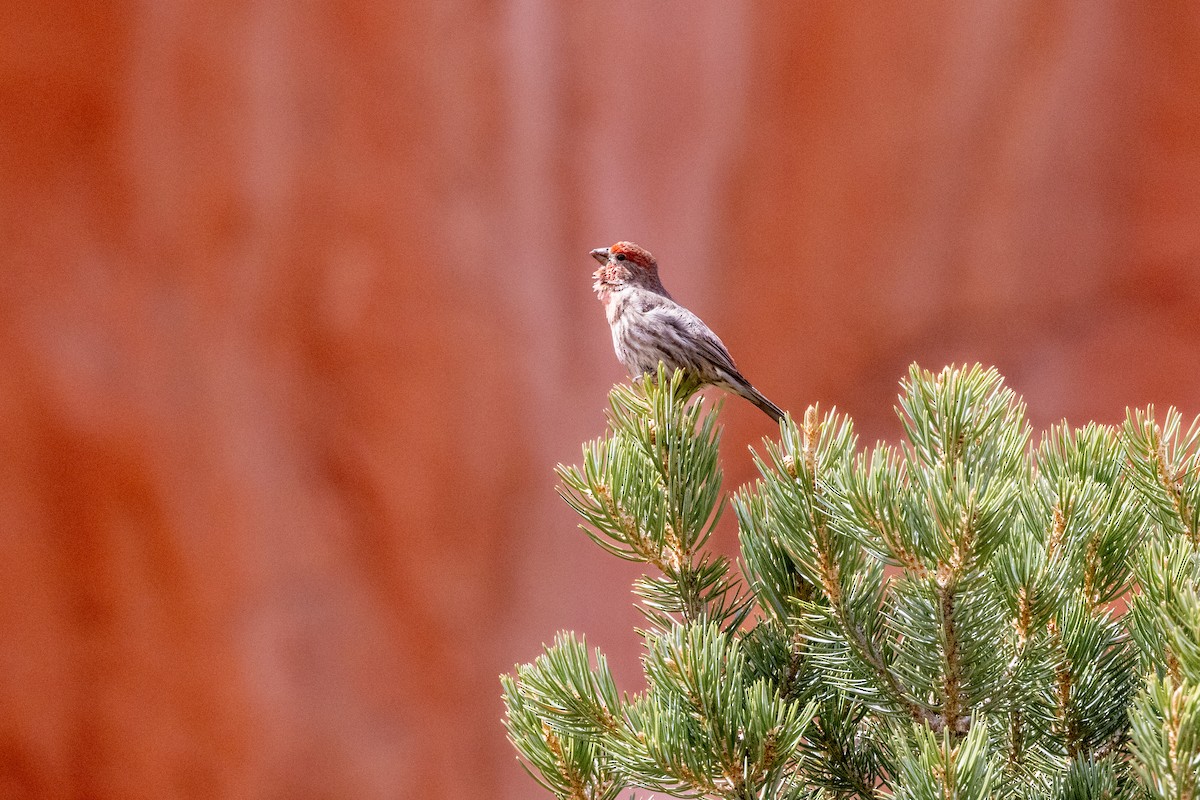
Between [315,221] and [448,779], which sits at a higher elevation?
[315,221]

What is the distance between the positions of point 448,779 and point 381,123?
2.89 meters

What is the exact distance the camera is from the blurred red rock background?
4.44 metres

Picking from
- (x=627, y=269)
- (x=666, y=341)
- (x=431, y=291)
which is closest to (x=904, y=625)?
(x=666, y=341)

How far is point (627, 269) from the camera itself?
9.90 feet

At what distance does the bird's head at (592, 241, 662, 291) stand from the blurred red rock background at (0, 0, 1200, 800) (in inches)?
76.0

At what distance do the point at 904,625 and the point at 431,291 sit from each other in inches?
158

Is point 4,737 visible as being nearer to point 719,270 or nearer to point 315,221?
point 315,221

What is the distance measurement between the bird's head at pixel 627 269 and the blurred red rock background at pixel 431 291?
1930mm

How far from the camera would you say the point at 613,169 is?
500 cm

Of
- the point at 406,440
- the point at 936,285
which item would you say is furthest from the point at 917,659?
the point at 936,285

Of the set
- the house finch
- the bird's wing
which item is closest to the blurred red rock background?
the house finch

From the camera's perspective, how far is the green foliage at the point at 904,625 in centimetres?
94

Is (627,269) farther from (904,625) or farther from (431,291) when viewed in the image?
(904,625)

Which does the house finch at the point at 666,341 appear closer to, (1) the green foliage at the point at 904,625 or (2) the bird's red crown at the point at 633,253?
(2) the bird's red crown at the point at 633,253
